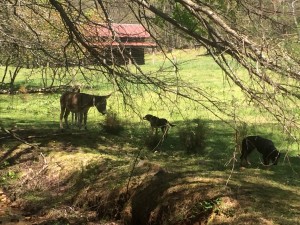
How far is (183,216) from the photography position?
240 inches

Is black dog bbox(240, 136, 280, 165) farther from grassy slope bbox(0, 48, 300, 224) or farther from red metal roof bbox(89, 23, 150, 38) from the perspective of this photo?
red metal roof bbox(89, 23, 150, 38)

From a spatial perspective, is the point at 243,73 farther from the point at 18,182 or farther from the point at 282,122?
the point at 18,182

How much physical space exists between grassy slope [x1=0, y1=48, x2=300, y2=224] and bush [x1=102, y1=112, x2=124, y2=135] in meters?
0.21

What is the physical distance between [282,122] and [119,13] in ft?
9.69

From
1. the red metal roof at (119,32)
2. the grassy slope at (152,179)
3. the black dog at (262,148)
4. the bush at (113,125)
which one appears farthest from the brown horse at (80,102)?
the red metal roof at (119,32)

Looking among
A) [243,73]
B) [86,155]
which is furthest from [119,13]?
[86,155]

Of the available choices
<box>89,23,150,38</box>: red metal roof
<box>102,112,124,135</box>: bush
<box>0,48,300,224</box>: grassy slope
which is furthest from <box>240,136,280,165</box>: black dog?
<box>102,112,124,135</box>: bush

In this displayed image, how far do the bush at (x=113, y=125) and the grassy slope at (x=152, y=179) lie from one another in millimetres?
211

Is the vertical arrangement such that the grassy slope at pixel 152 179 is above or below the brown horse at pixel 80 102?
below

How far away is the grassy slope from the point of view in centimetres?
601

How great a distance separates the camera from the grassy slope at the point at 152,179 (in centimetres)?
601

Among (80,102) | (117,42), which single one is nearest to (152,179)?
(117,42)

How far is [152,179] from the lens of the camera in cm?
755

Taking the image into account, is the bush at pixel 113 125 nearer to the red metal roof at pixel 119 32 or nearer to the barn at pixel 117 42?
the red metal roof at pixel 119 32
